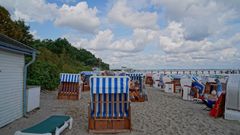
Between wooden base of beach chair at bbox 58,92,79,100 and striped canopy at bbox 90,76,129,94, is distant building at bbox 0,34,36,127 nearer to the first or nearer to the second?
striped canopy at bbox 90,76,129,94

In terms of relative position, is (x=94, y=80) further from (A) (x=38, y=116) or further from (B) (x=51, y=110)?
(B) (x=51, y=110)

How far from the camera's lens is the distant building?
7355 mm

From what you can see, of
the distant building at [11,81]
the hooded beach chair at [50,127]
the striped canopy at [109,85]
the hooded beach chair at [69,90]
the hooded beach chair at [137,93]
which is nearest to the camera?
the hooded beach chair at [50,127]

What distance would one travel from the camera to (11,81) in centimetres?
801

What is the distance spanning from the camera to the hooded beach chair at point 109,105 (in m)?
6.88

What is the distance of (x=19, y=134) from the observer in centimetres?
535

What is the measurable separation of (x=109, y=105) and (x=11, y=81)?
10.6 feet

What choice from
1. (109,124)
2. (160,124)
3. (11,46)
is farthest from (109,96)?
(11,46)

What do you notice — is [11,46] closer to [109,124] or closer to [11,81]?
[11,81]

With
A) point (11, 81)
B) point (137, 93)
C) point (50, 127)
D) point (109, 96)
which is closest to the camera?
point (50, 127)

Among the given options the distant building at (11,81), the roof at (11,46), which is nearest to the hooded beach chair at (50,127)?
the distant building at (11,81)

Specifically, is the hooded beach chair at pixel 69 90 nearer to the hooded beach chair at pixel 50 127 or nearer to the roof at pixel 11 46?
the roof at pixel 11 46

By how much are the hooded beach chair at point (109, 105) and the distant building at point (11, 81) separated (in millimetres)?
2553

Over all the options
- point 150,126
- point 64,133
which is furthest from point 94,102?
point 150,126
